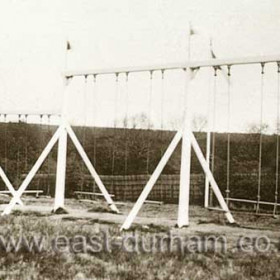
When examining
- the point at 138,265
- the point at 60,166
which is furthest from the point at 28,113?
the point at 138,265

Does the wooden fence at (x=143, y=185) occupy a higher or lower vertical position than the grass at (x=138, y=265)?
higher

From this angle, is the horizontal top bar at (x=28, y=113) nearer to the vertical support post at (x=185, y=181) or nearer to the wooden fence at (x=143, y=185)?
the vertical support post at (x=185, y=181)

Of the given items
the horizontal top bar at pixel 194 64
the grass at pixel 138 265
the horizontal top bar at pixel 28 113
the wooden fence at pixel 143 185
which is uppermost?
the horizontal top bar at pixel 194 64

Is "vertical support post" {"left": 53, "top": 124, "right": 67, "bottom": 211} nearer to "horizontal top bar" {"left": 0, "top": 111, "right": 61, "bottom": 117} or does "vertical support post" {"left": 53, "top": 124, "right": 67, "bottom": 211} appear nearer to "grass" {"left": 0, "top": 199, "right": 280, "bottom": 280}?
"horizontal top bar" {"left": 0, "top": 111, "right": 61, "bottom": 117}

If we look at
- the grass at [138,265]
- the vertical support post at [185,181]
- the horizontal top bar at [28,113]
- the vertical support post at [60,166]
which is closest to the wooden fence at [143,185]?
the horizontal top bar at [28,113]

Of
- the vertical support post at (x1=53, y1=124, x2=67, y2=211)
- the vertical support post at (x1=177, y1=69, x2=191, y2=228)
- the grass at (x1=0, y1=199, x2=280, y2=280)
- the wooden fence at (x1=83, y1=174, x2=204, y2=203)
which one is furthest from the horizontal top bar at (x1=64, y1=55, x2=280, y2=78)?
the wooden fence at (x1=83, y1=174, x2=204, y2=203)

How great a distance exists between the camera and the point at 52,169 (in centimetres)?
1875

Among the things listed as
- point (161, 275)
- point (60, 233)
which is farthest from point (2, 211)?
point (161, 275)

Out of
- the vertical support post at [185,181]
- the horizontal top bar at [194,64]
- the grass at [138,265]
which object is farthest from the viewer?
the vertical support post at [185,181]

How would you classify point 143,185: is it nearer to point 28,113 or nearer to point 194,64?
point 28,113

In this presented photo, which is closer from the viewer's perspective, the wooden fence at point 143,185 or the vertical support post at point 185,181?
the vertical support post at point 185,181

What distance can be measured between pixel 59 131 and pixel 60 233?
2.94m

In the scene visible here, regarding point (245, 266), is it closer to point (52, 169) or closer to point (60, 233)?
point (60, 233)

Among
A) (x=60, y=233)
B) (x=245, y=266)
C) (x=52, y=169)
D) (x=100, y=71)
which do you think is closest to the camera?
(x=245, y=266)
